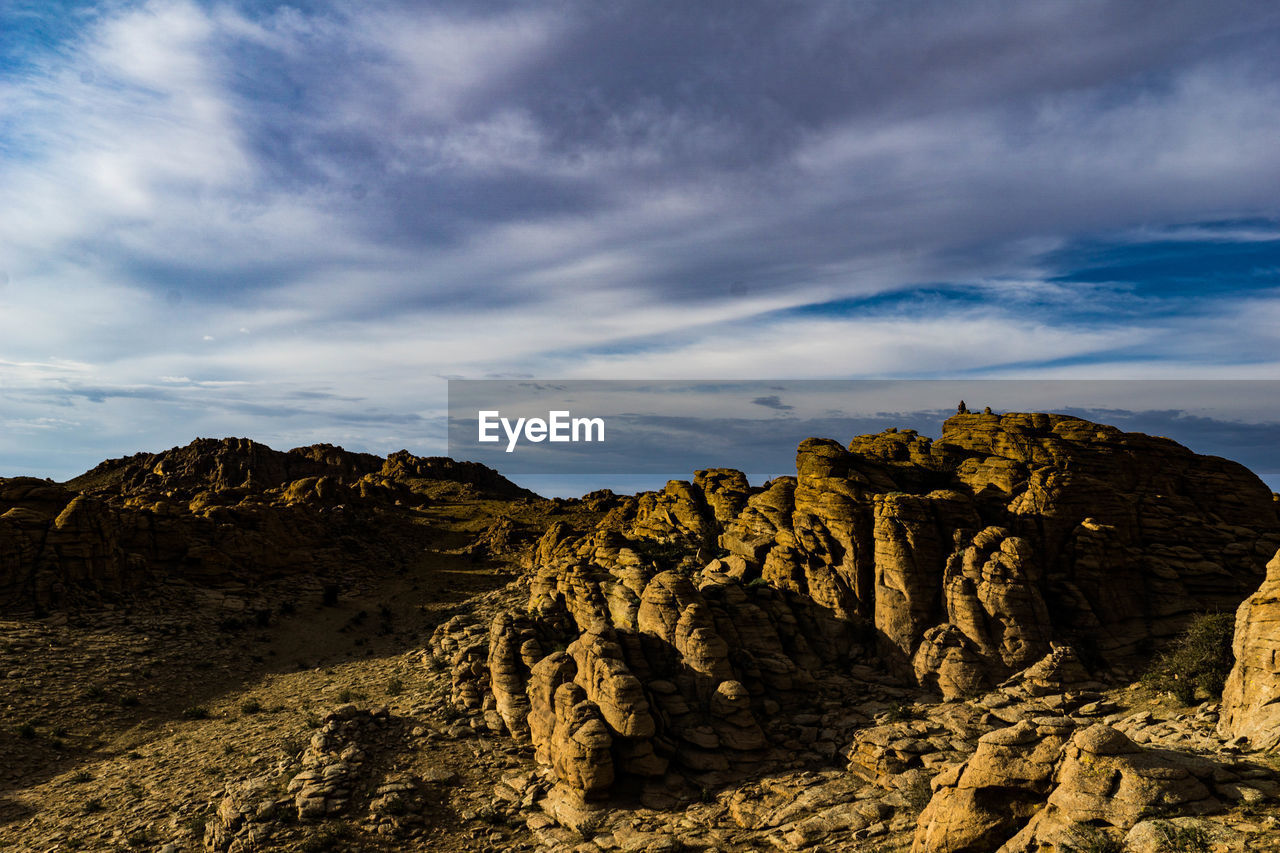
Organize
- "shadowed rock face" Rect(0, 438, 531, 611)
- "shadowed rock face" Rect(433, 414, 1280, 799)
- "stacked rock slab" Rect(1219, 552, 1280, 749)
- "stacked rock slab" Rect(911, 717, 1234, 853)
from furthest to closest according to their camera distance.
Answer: "shadowed rock face" Rect(0, 438, 531, 611) → "shadowed rock face" Rect(433, 414, 1280, 799) → "stacked rock slab" Rect(1219, 552, 1280, 749) → "stacked rock slab" Rect(911, 717, 1234, 853)

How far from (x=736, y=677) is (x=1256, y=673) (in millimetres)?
24295

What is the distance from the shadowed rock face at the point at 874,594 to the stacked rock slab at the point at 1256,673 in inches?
405

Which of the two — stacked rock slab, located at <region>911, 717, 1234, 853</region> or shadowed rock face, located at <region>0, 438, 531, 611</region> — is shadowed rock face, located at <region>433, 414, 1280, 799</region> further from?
shadowed rock face, located at <region>0, 438, 531, 611</region>

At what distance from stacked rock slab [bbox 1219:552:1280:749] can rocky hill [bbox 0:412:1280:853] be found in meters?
0.19

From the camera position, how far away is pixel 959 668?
40469mm

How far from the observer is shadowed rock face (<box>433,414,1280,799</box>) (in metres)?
35.8

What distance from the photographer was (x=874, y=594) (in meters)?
48.1

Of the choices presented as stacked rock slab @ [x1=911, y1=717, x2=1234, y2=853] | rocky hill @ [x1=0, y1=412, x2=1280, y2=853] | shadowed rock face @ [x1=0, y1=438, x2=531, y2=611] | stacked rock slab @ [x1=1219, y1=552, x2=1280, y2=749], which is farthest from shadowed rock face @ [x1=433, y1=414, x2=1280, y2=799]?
shadowed rock face @ [x1=0, y1=438, x2=531, y2=611]

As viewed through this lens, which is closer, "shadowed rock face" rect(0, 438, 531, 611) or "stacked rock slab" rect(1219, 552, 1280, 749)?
"stacked rock slab" rect(1219, 552, 1280, 749)

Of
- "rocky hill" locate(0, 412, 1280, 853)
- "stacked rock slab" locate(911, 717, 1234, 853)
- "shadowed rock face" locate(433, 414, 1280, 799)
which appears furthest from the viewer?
"shadowed rock face" locate(433, 414, 1280, 799)

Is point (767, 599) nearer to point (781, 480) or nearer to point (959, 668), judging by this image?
point (959, 668)

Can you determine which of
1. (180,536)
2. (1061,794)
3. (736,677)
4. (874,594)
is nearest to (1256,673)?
(1061,794)

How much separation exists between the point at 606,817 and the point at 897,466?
4227 centimetres

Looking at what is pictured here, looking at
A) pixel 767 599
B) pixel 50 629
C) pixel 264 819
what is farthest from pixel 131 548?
pixel 767 599
